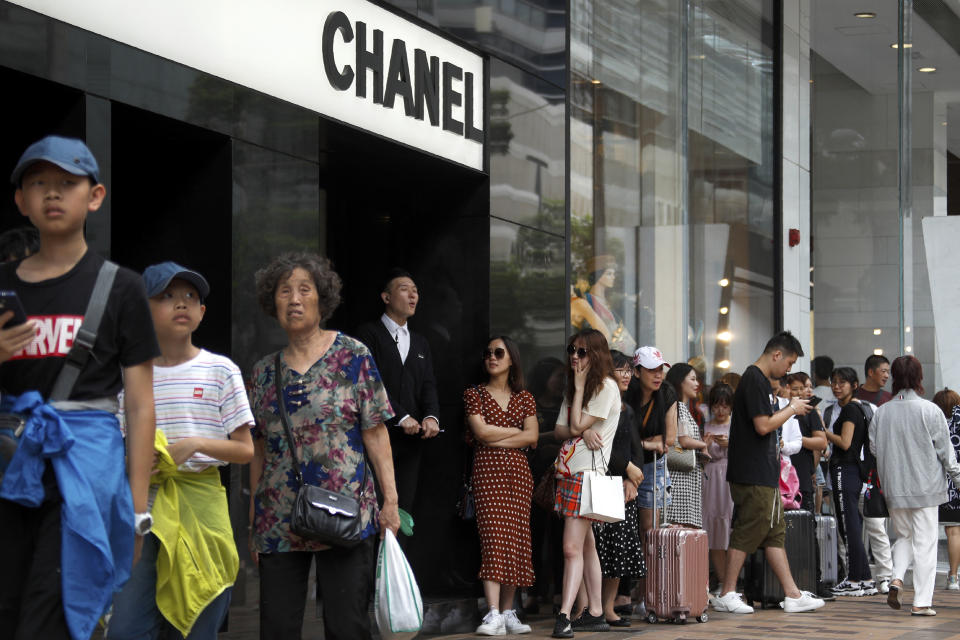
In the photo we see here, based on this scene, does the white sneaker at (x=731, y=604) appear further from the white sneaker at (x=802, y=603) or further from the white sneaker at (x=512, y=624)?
the white sneaker at (x=512, y=624)

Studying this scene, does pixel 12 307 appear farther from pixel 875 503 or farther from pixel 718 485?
pixel 875 503

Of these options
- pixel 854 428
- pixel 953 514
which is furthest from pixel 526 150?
pixel 953 514

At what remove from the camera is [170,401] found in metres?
5.11

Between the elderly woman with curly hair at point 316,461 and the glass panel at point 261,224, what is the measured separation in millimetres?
1319

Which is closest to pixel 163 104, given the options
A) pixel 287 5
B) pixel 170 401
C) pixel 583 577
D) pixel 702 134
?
pixel 287 5

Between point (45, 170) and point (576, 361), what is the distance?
576 centimetres

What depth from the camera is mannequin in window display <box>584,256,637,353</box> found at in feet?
37.7

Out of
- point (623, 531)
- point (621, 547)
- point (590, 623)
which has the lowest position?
point (590, 623)

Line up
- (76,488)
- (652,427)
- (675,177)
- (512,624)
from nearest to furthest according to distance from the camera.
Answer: (76,488)
(512,624)
(652,427)
(675,177)

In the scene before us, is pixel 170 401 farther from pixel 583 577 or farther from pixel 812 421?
pixel 812 421

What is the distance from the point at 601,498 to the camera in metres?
8.83

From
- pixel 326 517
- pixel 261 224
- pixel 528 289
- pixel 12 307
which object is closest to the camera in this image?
pixel 12 307

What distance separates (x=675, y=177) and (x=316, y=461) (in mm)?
8680

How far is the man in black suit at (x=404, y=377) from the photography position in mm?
8602
